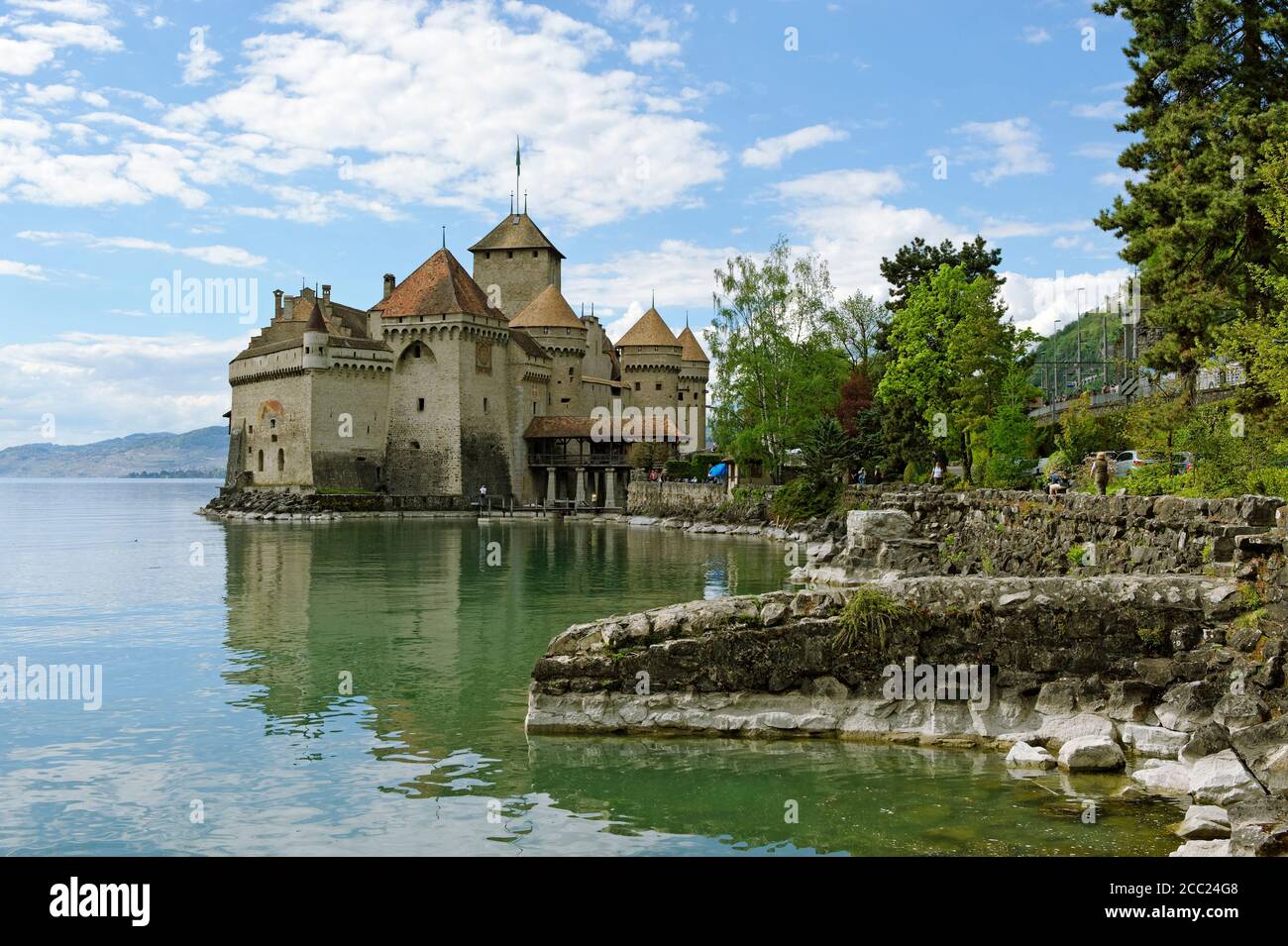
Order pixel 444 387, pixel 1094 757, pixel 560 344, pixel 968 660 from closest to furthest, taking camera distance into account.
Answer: pixel 1094 757 → pixel 968 660 → pixel 444 387 → pixel 560 344

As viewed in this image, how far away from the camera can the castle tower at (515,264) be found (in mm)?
90688

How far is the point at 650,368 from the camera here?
88.7 metres

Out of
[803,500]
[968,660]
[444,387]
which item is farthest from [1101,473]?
[444,387]

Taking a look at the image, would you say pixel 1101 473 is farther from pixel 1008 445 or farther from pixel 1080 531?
pixel 1008 445

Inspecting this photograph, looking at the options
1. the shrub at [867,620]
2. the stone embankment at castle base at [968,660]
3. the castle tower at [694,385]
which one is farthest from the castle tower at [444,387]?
the shrub at [867,620]

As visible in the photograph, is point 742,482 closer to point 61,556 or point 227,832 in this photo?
point 61,556

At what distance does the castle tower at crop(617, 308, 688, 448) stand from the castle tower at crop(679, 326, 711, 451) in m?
1.33

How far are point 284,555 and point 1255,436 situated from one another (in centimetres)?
3352

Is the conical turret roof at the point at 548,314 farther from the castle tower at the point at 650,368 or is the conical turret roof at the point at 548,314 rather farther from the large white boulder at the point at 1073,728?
the large white boulder at the point at 1073,728

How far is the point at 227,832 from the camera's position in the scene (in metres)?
9.88

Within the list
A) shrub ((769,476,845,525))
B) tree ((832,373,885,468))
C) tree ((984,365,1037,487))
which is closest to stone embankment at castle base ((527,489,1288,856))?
tree ((984,365,1037,487))

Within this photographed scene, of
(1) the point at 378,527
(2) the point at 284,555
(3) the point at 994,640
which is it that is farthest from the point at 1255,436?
(1) the point at 378,527

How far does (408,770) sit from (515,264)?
271 ft

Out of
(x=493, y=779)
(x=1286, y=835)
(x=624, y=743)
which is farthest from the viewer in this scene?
(x=624, y=743)
